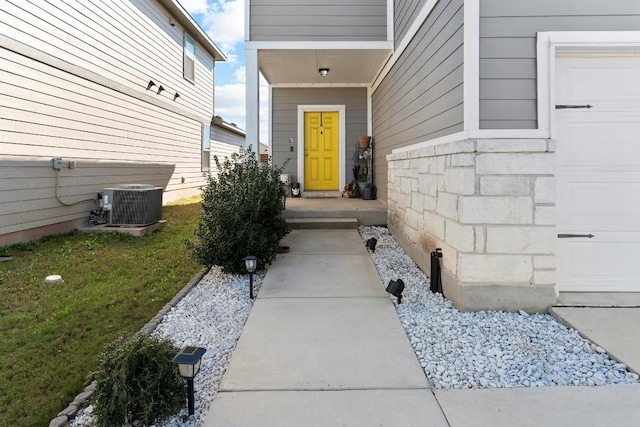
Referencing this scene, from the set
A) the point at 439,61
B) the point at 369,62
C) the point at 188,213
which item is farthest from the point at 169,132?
the point at 439,61

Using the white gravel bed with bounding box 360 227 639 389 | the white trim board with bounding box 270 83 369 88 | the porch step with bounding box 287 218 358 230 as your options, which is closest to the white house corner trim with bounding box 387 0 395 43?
the white trim board with bounding box 270 83 369 88

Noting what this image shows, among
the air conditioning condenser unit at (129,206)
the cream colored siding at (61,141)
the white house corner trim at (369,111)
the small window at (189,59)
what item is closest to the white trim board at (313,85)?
the white house corner trim at (369,111)

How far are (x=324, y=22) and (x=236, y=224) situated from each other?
13.0 feet

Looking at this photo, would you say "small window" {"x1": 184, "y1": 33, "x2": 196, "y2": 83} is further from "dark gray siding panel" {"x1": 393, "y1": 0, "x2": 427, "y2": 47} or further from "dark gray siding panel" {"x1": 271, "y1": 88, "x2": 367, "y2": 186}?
"dark gray siding panel" {"x1": 393, "y1": 0, "x2": 427, "y2": 47}

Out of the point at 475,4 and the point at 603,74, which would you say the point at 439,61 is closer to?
the point at 475,4

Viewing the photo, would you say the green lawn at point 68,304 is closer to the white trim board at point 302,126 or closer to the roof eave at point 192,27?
the white trim board at point 302,126

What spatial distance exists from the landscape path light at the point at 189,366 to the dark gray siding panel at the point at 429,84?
8.18ft

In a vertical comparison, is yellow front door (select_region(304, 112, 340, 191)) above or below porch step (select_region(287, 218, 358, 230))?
above

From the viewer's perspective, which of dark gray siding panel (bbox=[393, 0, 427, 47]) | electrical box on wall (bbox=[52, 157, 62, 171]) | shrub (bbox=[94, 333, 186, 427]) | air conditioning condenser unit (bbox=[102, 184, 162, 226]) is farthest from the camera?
air conditioning condenser unit (bbox=[102, 184, 162, 226])

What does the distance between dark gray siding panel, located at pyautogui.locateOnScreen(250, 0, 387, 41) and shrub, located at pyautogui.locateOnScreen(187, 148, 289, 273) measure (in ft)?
9.76

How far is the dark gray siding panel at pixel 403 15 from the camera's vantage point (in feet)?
14.7

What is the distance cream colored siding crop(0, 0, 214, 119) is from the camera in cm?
511

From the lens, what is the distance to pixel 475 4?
2791 mm

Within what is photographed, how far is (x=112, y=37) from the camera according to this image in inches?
277
